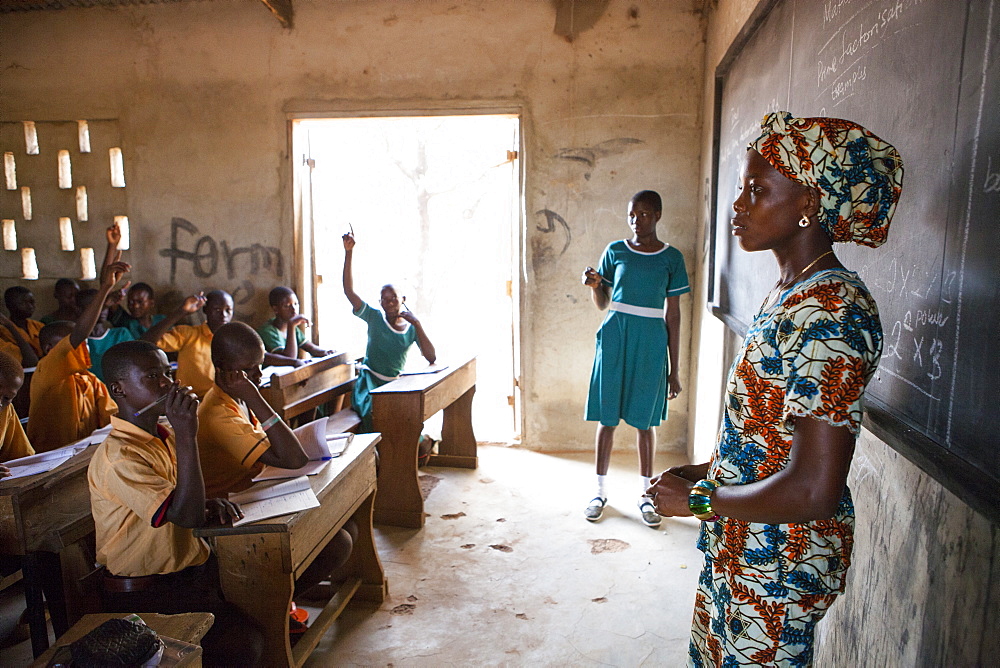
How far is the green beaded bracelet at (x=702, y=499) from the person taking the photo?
1.25m

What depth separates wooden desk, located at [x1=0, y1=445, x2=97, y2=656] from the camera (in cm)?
219

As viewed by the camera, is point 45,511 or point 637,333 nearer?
point 45,511

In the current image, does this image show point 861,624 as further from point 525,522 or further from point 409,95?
point 409,95

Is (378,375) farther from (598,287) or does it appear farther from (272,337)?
(598,287)

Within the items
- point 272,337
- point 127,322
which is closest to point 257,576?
point 272,337

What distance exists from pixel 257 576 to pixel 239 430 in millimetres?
559

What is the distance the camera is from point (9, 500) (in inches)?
85.0

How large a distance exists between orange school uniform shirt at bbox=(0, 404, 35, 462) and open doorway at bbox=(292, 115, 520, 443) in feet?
18.9

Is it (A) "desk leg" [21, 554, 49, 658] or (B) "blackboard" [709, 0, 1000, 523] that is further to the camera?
(A) "desk leg" [21, 554, 49, 658]

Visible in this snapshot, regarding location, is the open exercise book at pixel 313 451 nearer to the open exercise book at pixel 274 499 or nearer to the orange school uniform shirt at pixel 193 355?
the open exercise book at pixel 274 499

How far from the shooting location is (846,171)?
1.10 m

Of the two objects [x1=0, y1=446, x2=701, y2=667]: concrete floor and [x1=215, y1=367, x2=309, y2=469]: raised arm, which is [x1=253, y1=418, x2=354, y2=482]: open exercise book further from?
[x1=0, y1=446, x2=701, y2=667]: concrete floor

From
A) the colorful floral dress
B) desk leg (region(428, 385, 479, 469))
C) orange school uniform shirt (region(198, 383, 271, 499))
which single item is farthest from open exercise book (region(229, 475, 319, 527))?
desk leg (region(428, 385, 479, 469))

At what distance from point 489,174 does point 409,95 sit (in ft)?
11.0
